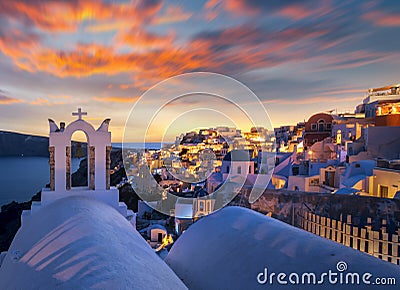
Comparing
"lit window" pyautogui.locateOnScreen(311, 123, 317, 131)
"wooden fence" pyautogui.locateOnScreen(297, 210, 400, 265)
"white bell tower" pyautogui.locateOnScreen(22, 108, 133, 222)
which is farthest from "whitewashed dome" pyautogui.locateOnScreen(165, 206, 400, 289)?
"lit window" pyautogui.locateOnScreen(311, 123, 317, 131)

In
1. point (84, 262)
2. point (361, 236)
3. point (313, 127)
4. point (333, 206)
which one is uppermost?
point (313, 127)

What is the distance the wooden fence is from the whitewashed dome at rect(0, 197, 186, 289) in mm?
4718

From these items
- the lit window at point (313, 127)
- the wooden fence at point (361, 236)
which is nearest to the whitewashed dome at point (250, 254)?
the wooden fence at point (361, 236)

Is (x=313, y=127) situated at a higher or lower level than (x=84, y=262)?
higher

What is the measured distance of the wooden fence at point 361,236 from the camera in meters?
5.47

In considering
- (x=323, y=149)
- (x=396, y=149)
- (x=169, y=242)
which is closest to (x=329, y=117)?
(x=323, y=149)

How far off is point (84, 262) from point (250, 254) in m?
2.04

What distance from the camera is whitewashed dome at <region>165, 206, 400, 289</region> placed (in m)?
2.81

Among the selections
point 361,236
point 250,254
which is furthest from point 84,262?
point 361,236

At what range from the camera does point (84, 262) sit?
2.19 meters

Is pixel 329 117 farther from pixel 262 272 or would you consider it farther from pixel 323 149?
pixel 262 272

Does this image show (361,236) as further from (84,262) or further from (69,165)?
(69,165)

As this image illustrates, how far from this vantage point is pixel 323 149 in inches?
989

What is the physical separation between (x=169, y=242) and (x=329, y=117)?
25840mm
